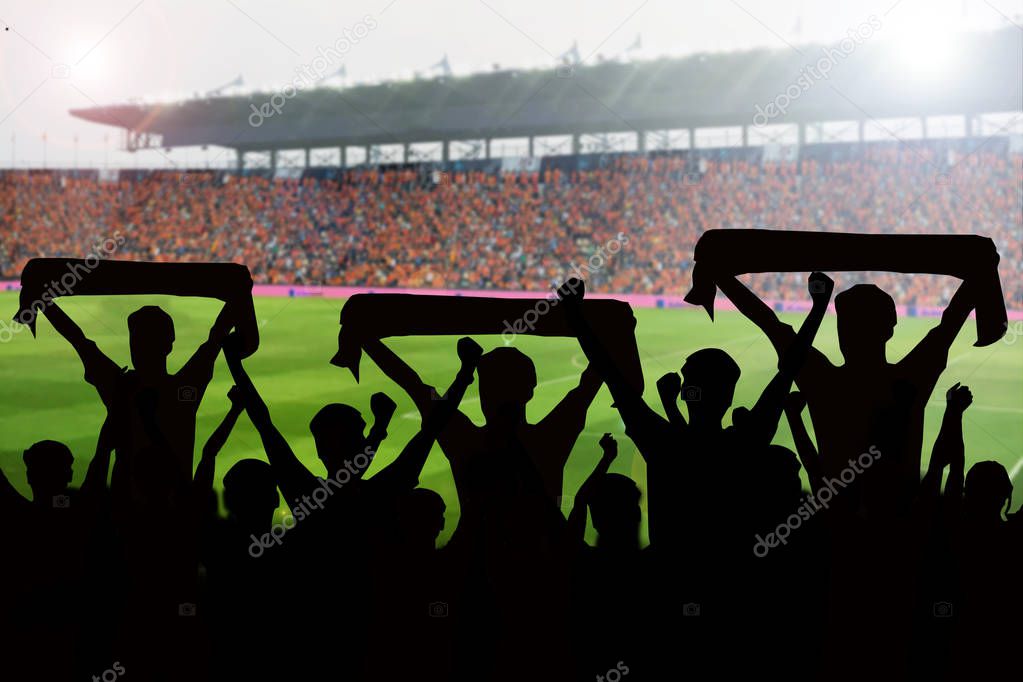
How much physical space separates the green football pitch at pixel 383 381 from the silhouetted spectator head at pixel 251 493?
302cm

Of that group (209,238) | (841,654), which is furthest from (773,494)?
(209,238)

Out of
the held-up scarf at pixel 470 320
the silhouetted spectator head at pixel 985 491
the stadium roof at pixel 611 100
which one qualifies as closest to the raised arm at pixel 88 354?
the held-up scarf at pixel 470 320

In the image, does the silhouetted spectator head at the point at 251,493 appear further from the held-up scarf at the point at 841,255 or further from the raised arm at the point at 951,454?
the raised arm at the point at 951,454

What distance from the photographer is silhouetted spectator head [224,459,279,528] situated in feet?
8.15

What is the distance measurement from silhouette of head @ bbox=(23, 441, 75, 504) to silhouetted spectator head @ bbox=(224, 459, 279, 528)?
57cm

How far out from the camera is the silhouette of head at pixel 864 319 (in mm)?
2928

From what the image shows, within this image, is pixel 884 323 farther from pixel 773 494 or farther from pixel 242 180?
pixel 242 180

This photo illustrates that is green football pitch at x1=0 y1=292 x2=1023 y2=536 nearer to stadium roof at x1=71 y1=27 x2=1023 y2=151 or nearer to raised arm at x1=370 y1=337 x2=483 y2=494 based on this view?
raised arm at x1=370 y1=337 x2=483 y2=494

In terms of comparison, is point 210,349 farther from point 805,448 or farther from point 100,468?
point 805,448

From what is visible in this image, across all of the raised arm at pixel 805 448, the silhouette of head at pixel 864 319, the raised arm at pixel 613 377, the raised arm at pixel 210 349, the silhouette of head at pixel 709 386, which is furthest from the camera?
the raised arm at pixel 210 349

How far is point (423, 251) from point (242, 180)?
548 inches

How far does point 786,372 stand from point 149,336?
2.36m

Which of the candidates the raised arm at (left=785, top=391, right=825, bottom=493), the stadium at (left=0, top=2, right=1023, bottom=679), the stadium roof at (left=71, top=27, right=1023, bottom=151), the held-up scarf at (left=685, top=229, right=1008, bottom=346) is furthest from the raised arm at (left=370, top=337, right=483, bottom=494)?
the stadium roof at (left=71, top=27, right=1023, bottom=151)

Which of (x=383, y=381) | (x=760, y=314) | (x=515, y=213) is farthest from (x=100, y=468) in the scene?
(x=515, y=213)
